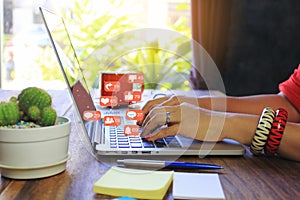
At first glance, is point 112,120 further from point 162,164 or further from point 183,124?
point 162,164

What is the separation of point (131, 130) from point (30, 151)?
1.12ft

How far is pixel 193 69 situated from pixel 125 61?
1.28 metres

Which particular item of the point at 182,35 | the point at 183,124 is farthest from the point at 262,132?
the point at 182,35

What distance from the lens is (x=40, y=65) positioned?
11.1 ft

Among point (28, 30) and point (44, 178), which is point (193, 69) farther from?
point (44, 178)

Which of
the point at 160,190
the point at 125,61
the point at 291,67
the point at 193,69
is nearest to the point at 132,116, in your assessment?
the point at 160,190

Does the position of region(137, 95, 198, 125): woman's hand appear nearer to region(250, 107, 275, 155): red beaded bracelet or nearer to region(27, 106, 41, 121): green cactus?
region(250, 107, 275, 155): red beaded bracelet

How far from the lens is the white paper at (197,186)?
74cm

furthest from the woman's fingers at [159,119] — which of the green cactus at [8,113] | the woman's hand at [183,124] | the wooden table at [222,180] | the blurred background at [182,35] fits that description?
the blurred background at [182,35]

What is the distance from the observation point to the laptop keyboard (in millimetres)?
1006

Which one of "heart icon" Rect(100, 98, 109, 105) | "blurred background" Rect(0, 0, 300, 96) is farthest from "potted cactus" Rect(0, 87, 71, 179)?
"blurred background" Rect(0, 0, 300, 96)

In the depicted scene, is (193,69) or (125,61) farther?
(193,69)

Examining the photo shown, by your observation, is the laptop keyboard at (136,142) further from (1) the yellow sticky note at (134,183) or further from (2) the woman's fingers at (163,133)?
(1) the yellow sticky note at (134,183)

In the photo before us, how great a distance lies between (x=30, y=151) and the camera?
2.58 ft
